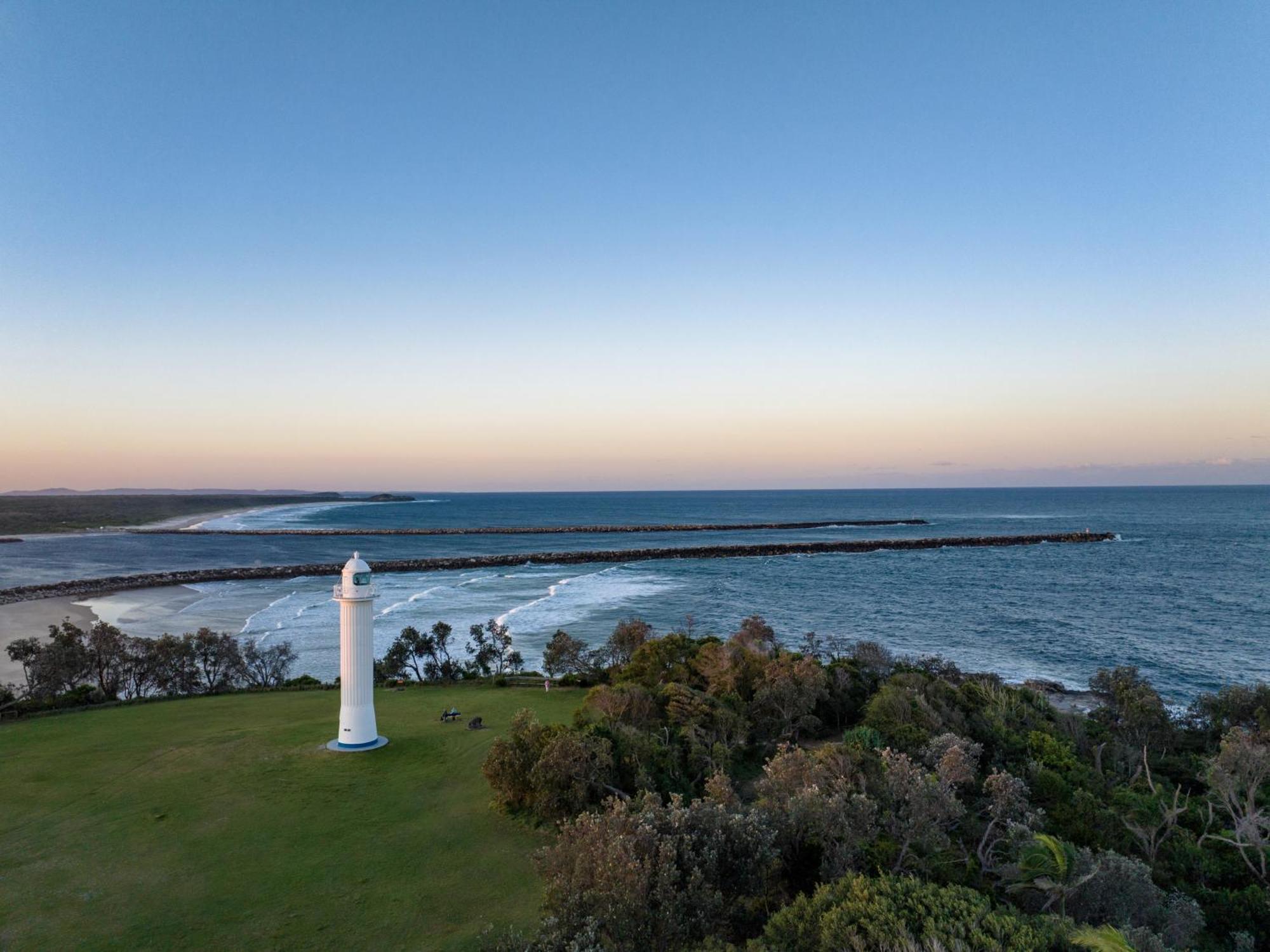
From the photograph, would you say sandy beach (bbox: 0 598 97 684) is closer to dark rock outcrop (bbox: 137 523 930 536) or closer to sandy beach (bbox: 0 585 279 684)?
sandy beach (bbox: 0 585 279 684)

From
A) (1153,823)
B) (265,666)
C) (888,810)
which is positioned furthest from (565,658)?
(1153,823)

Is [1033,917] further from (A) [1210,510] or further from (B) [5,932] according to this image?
(A) [1210,510]

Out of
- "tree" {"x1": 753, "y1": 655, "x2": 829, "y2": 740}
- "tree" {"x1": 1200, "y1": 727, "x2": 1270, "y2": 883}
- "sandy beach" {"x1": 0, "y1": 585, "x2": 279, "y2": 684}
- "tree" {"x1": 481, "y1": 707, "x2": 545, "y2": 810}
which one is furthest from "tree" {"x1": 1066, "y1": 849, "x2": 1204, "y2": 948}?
"sandy beach" {"x1": 0, "y1": 585, "x2": 279, "y2": 684}

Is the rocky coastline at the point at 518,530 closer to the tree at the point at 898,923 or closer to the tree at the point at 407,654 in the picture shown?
the tree at the point at 407,654

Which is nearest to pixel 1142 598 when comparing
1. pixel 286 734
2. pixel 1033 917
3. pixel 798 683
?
pixel 798 683

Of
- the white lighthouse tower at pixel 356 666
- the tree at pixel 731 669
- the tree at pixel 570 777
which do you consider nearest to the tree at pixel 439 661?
the white lighthouse tower at pixel 356 666
